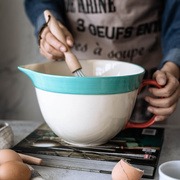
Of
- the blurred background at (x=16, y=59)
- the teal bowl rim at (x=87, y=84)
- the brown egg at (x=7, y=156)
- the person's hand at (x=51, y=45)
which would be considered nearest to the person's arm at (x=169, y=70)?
the teal bowl rim at (x=87, y=84)

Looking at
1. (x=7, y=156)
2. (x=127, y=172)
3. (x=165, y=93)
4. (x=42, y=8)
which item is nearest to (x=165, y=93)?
(x=165, y=93)

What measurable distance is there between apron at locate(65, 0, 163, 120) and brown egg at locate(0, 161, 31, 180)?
0.65 metres

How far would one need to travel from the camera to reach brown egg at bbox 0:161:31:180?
0.49m

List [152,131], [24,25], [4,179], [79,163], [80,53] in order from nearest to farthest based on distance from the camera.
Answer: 1. [4,179]
2. [79,163]
3. [152,131]
4. [80,53]
5. [24,25]

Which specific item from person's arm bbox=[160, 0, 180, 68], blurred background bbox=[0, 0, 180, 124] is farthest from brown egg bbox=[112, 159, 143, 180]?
blurred background bbox=[0, 0, 180, 124]

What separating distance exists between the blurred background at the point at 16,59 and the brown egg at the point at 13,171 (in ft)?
3.34

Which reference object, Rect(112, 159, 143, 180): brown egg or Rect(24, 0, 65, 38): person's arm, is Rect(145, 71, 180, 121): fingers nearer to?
Rect(112, 159, 143, 180): brown egg

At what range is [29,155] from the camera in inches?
25.3

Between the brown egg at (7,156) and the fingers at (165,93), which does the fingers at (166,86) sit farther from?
the brown egg at (7,156)

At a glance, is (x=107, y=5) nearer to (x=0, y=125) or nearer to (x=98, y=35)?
(x=98, y=35)

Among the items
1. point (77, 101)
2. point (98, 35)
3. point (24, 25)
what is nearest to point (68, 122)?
point (77, 101)

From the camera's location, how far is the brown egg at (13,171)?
0.49 metres

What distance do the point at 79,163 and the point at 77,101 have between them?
0.45 feet

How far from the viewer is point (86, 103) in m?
0.58
